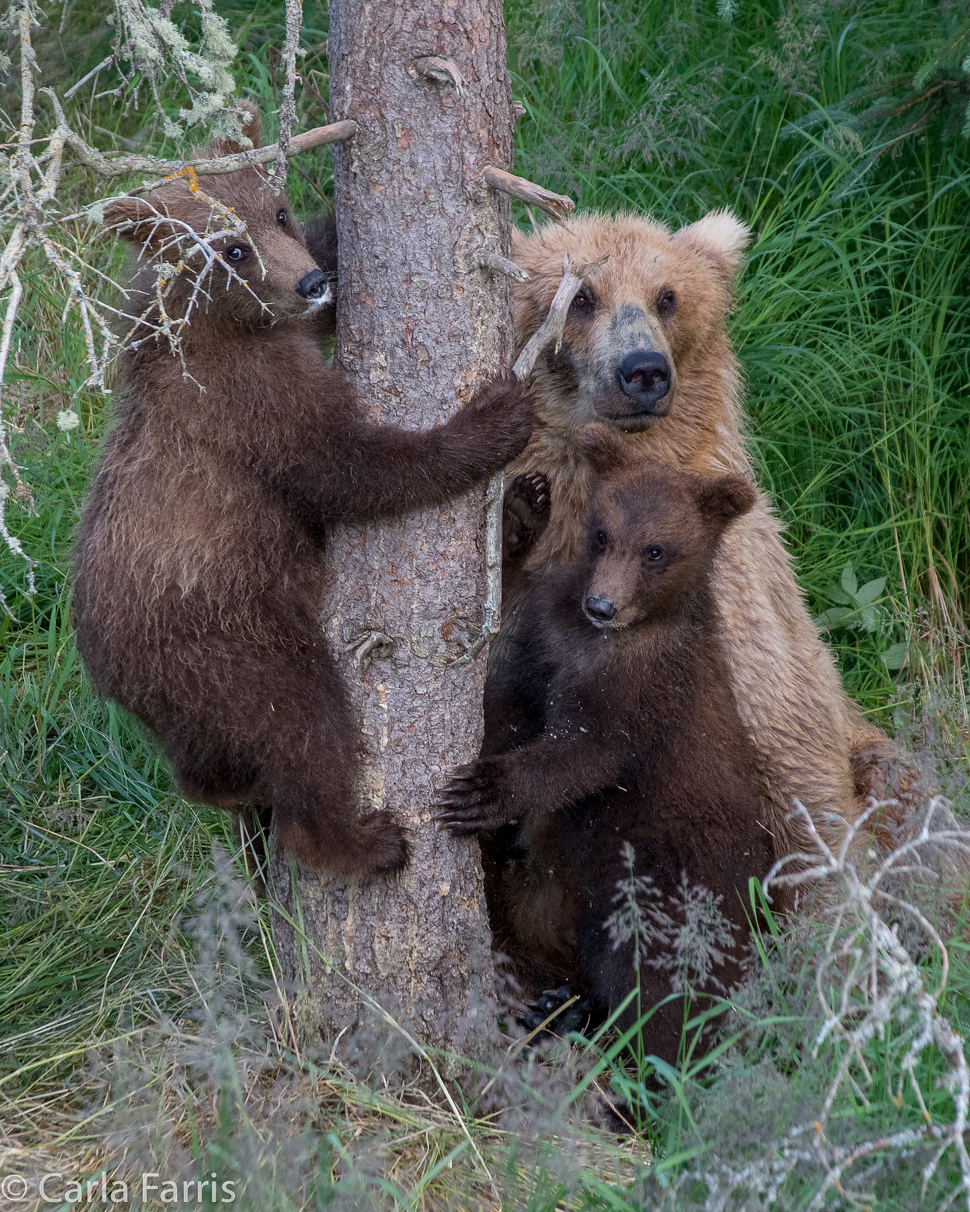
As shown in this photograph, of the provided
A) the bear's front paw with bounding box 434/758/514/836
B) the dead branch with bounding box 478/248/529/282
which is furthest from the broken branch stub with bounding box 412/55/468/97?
the bear's front paw with bounding box 434/758/514/836

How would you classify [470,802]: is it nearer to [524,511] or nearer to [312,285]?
[524,511]

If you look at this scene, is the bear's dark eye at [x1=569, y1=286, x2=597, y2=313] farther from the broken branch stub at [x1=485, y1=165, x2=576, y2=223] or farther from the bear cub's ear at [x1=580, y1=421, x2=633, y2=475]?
the broken branch stub at [x1=485, y1=165, x2=576, y2=223]

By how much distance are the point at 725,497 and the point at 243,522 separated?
4.67 ft

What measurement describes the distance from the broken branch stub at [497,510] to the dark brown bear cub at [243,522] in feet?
0.27

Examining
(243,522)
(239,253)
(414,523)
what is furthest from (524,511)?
(239,253)

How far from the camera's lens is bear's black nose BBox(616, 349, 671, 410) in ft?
12.8

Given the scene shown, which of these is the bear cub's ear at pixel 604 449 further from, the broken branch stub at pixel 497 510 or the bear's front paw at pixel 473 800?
the bear's front paw at pixel 473 800

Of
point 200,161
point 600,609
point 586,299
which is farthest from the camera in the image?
point 586,299

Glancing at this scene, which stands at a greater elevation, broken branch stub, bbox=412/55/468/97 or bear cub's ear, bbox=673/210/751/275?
broken branch stub, bbox=412/55/468/97

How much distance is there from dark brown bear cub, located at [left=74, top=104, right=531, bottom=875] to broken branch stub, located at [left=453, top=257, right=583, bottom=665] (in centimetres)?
8

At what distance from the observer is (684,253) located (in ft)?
14.9

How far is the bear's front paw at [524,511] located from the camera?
4.04m

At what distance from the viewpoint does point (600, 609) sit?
3467mm

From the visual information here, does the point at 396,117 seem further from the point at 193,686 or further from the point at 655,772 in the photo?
the point at 655,772
